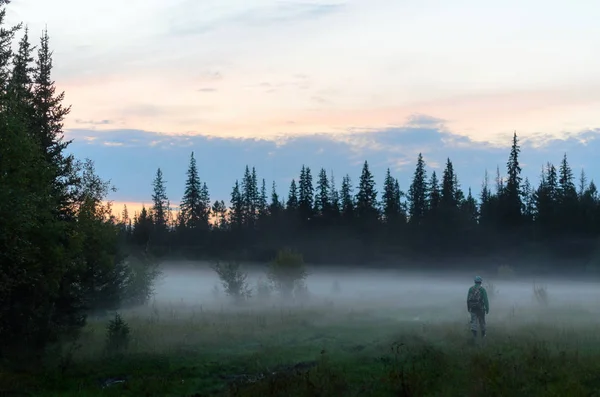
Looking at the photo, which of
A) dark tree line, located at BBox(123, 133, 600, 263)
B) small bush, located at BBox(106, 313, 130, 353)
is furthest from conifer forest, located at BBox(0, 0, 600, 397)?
dark tree line, located at BBox(123, 133, 600, 263)

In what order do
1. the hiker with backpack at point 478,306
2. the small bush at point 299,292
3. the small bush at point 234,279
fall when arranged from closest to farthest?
the hiker with backpack at point 478,306, the small bush at point 234,279, the small bush at point 299,292

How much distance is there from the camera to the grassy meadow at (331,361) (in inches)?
571

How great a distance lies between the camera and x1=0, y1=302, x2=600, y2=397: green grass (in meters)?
14.5

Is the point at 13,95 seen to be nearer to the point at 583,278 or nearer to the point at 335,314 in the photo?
the point at 335,314

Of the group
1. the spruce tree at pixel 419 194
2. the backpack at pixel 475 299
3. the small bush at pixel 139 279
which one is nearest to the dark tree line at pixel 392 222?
the spruce tree at pixel 419 194

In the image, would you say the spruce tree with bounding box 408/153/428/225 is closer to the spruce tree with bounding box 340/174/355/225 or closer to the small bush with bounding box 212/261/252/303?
the spruce tree with bounding box 340/174/355/225

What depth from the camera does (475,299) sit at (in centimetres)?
2197

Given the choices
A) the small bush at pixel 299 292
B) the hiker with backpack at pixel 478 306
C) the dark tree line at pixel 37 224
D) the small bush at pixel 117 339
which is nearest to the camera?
the dark tree line at pixel 37 224

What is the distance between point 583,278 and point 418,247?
115 ft

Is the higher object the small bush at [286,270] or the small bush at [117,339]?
the small bush at [286,270]

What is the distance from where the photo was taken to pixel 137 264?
49.2 metres

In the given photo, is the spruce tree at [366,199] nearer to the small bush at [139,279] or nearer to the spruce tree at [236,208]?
the spruce tree at [236,208]

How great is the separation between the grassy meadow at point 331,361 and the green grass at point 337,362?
Result: 41 millimetres

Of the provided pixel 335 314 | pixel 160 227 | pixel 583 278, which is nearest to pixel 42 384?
pixel 335 314
